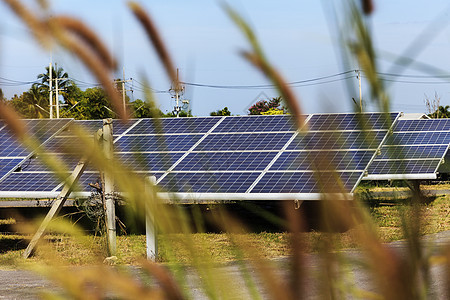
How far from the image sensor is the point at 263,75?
3.12 feet

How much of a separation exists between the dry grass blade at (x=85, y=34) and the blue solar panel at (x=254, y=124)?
14276 mm

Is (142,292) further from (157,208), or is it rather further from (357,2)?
(357,2)

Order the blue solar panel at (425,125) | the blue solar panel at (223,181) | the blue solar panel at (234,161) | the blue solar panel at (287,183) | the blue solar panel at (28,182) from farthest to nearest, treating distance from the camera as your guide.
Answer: the blue solar panel at (425,125), the blue solar panel at (28,182), the blue solar panel at (234,161), the blue solar panel at (287,183), the blue solar panel at (223,181)

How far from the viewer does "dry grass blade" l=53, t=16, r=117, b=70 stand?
1.01 m

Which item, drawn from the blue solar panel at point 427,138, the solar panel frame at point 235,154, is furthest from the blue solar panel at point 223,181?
the blue solar panel at point 427,138

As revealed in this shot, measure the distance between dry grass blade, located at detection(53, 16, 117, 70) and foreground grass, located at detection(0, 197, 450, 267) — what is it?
0.30 meters

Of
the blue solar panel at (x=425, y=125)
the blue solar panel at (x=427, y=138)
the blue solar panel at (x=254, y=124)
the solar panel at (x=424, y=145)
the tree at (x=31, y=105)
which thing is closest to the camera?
the tree at (x=31, y=105)

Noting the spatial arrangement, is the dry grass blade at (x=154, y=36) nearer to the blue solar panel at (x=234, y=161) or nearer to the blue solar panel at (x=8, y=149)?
the blue solar panel at (x=234, y=161)

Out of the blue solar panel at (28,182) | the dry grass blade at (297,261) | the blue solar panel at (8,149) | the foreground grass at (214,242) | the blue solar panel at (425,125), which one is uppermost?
the blue solar panel at (425,125)

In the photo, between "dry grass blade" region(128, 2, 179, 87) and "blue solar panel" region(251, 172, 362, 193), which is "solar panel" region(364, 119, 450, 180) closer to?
"blue solar panel" region(251, 172, 362, 193)

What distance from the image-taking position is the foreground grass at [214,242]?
104cm

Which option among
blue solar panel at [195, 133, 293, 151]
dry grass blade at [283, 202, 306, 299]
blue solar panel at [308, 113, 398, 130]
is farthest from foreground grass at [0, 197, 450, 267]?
blue solar panel at [195, 133, 293, 151]

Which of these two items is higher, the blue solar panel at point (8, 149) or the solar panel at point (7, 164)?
the blue solar panel at point (8, 149)

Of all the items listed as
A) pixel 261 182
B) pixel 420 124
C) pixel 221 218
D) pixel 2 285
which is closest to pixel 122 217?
pixel 261 182
